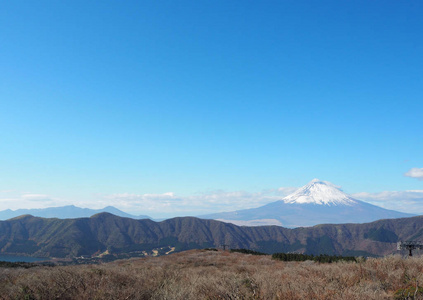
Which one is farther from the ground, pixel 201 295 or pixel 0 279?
pixel 201 295

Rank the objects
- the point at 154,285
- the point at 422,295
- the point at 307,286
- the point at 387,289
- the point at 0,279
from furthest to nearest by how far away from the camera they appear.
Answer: the point at 0,279, the point at 154,285, the point at 387,289, the point at 307,286, the point at 422,295

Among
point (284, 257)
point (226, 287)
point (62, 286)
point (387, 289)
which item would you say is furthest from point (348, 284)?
point (284, 257)

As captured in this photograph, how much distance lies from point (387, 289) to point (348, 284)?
2.34 metres

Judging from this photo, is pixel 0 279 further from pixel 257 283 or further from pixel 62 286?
pixel 257 283

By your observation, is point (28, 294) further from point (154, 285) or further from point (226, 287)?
point (226, 287)

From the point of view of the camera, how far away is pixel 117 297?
1232 centimetres

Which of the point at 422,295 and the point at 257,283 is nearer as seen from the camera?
the point at 422,295

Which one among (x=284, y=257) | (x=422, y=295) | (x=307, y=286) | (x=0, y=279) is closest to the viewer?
(x=422, y=295)

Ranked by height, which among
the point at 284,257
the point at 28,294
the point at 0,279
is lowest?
the point at 284,257

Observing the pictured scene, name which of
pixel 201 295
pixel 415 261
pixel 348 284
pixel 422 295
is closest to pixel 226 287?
pixel 201 295

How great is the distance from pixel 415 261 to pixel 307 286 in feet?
45.9

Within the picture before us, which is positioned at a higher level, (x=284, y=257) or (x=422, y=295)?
(x=422, y=295)

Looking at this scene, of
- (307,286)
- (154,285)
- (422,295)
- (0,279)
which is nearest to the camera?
(422,295)

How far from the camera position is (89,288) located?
43.3 feet
